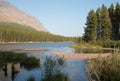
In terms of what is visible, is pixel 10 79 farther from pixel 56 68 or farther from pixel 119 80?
pixel 119 80

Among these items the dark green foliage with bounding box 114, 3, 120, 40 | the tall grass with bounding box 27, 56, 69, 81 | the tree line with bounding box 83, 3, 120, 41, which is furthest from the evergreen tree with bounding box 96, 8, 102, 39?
the tall grass with bounding box 27, 56, 69, 81

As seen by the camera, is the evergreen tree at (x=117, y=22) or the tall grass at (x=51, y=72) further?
the evergreen tree at (x=117, y=22)

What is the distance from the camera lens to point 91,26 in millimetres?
83938

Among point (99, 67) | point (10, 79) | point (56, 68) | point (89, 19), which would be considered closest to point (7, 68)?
point (10, 79)

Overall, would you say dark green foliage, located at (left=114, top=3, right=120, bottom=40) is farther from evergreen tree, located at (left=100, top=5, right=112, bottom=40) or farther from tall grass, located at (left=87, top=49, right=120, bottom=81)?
tall grass, located at (left=87, top=49, right=120, bottom=81)

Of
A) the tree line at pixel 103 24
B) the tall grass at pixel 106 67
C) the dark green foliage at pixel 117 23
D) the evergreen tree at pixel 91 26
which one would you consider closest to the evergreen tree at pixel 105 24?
the tree line at pixel 103 24

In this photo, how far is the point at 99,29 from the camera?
8731cm

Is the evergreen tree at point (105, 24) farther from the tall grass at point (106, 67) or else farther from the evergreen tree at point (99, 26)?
the tall grass at point (106, 67)

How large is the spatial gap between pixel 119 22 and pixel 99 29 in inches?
295

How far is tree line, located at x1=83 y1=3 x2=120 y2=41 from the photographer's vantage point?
81.9 m

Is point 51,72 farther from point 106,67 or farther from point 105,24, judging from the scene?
point 105,24

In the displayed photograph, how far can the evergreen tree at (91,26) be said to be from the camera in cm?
8319

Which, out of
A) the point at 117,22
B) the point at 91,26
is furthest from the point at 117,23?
the point at 91,26

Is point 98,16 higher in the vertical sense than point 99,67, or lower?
higher
